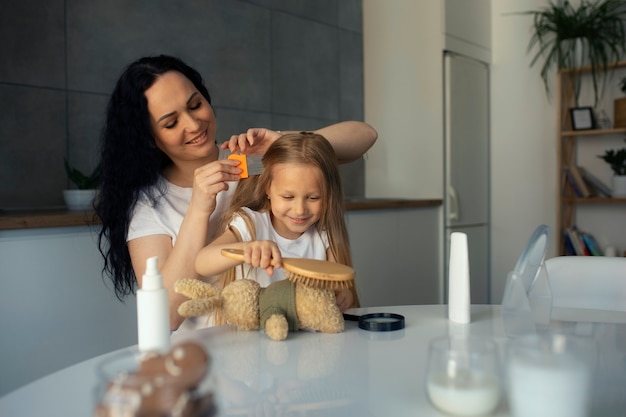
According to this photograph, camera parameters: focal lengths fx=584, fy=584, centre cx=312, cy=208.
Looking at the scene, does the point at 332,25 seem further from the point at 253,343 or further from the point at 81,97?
the point at 253,343

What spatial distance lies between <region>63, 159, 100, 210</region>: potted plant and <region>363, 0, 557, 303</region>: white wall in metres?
2.05

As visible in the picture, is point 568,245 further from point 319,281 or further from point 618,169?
point 319,281

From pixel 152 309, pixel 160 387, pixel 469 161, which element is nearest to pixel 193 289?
pixel 152 309

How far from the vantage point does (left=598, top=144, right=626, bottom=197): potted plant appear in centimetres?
338

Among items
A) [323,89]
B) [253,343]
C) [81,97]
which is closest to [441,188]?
[323,89]

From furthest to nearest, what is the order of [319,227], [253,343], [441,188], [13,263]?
1. [441,188]
2. [13,263]
3. [319,227]
4. [253,343]

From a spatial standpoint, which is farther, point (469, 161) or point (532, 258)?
point (469, 161)

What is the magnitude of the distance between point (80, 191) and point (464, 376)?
184cm

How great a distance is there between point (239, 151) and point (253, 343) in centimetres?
56

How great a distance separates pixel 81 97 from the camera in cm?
242

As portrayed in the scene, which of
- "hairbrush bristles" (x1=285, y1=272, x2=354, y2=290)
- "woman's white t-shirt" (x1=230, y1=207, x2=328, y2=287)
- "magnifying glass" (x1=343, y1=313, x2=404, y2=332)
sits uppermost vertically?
"woman's white t-shirt" (x1=230, y1=207, x2=328, y2=287)

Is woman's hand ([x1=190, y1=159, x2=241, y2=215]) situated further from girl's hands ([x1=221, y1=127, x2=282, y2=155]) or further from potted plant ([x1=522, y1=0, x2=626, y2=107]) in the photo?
potted plant ([x1=522, y1=0, x2=626, y2=107])

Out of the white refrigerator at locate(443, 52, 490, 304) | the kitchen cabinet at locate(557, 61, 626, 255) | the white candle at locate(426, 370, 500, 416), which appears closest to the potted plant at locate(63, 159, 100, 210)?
the white candle at locate(426, 370, 500, 416)

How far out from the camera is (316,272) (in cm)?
90
